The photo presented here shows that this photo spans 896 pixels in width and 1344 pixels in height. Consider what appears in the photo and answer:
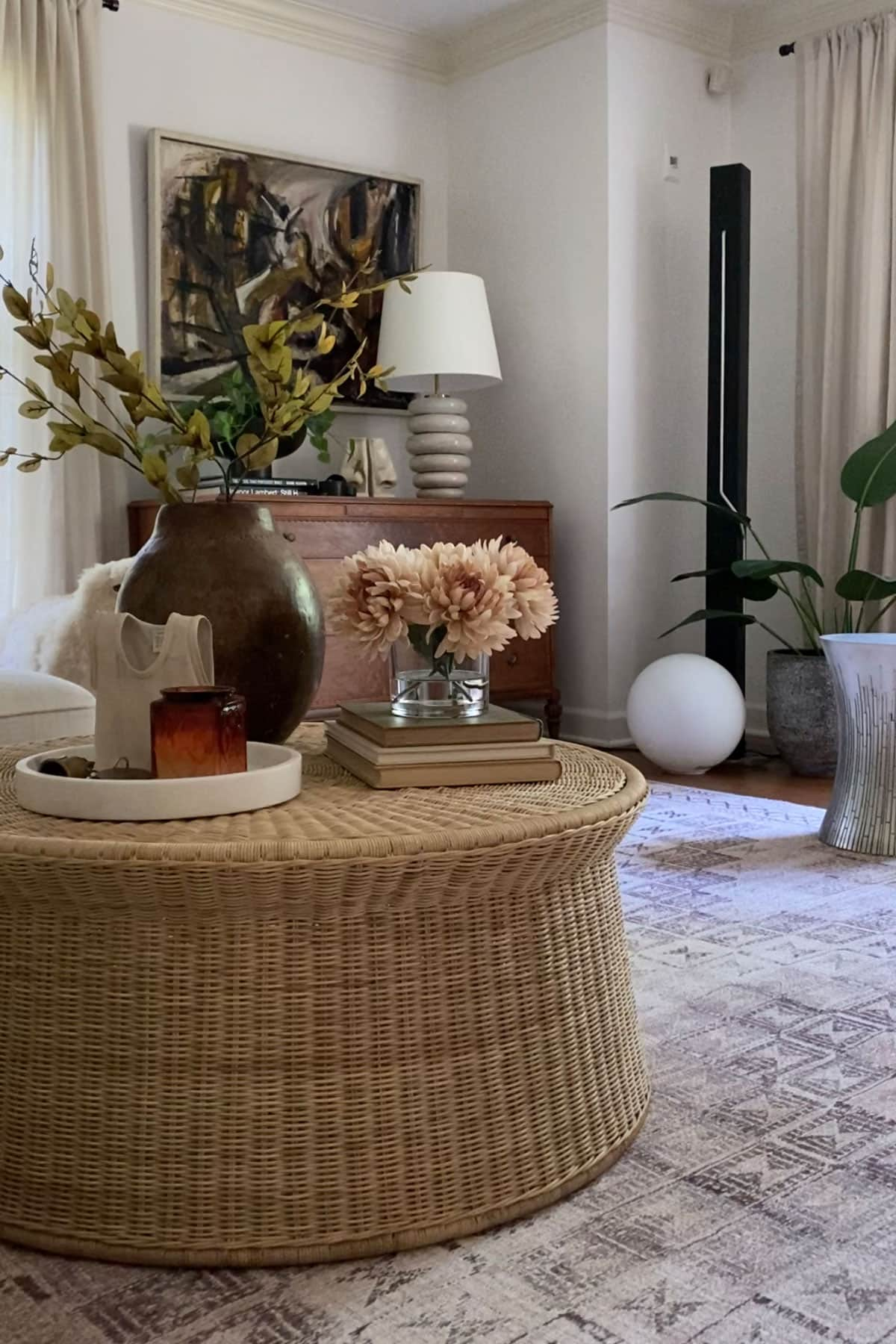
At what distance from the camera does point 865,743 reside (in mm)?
2773

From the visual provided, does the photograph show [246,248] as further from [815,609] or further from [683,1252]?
[683,1252]

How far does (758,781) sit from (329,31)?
2.87 metres

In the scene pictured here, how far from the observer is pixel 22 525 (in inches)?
147

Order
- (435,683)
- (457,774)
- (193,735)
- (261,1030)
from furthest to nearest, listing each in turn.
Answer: (435,683), (457,774), (193,735), (261,1030)

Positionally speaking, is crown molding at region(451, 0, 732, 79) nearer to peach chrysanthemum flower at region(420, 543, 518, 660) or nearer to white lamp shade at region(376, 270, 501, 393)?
white lamp shade at region(376, 270, 501, 393)

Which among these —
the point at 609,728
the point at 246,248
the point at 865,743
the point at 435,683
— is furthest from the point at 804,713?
the point at 435,683

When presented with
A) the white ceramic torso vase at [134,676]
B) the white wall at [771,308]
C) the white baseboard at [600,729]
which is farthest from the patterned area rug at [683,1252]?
the white wall at [771,308]

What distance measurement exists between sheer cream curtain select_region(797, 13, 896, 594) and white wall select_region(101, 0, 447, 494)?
4.43ft

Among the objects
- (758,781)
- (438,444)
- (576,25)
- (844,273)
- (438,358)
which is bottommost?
(758,781)

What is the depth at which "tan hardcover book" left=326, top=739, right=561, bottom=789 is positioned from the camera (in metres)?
1.35

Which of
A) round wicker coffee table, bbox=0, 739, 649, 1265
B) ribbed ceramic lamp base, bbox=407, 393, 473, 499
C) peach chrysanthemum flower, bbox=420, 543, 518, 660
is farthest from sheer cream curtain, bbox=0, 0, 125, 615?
round wicker coffee table, bbox=0, 739, 649, 1265

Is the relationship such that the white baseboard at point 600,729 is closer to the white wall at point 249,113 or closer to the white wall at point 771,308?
the white wall at point 771,308

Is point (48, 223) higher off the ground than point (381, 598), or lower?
higher

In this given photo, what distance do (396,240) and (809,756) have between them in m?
2.31
